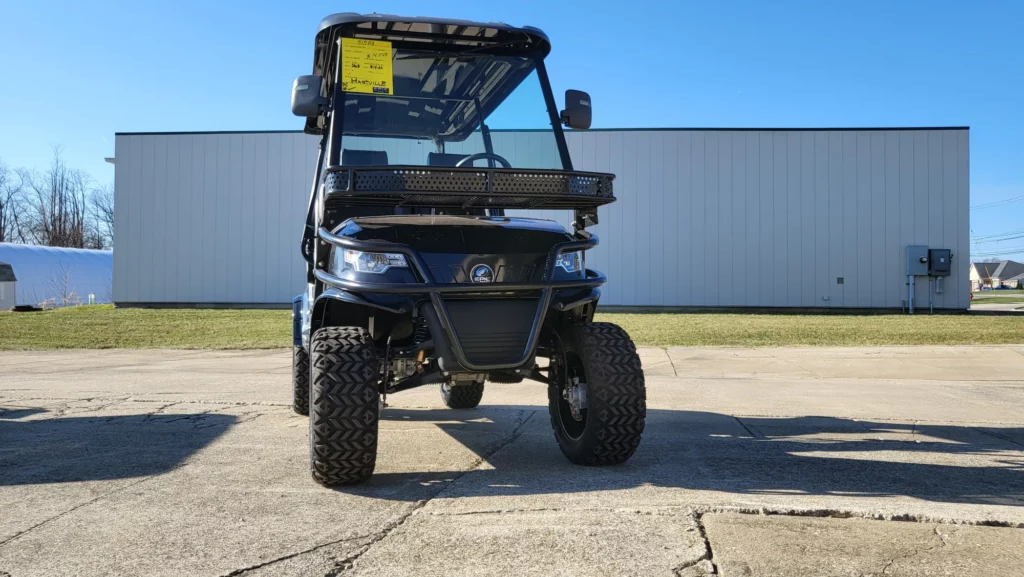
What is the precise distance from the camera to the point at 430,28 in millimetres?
5625

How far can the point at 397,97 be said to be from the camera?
18.9 feet

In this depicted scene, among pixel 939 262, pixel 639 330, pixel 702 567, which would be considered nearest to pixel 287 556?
pixel 702 567

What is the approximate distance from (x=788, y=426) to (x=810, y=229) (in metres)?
21.3

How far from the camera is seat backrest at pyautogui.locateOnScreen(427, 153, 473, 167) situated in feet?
18.4

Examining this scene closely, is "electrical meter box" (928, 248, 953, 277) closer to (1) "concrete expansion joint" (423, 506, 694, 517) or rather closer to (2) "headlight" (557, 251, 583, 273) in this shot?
(2) "headlight" (557, 251, 583, 273)

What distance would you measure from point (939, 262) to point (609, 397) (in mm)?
25022

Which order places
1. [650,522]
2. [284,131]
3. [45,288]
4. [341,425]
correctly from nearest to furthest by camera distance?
[650,522] < [341,425] < [284,131] < [45,288]

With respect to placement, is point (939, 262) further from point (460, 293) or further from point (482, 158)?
point (460, 293)

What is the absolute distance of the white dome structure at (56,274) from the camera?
32969 mm

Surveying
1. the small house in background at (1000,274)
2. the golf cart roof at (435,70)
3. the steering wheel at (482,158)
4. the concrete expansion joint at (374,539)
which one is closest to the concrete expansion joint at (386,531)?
the concrete expansion joint at (374,539)

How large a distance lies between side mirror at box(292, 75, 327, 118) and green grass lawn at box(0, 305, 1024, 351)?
10.8 m

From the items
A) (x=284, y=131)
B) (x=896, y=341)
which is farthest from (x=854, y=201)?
(x=284, y=131)

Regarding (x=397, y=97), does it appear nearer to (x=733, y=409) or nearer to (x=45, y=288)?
(x=733, y=409)

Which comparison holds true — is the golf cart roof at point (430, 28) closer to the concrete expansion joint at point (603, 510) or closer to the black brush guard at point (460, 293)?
the black brush guard at point (460, 293)
